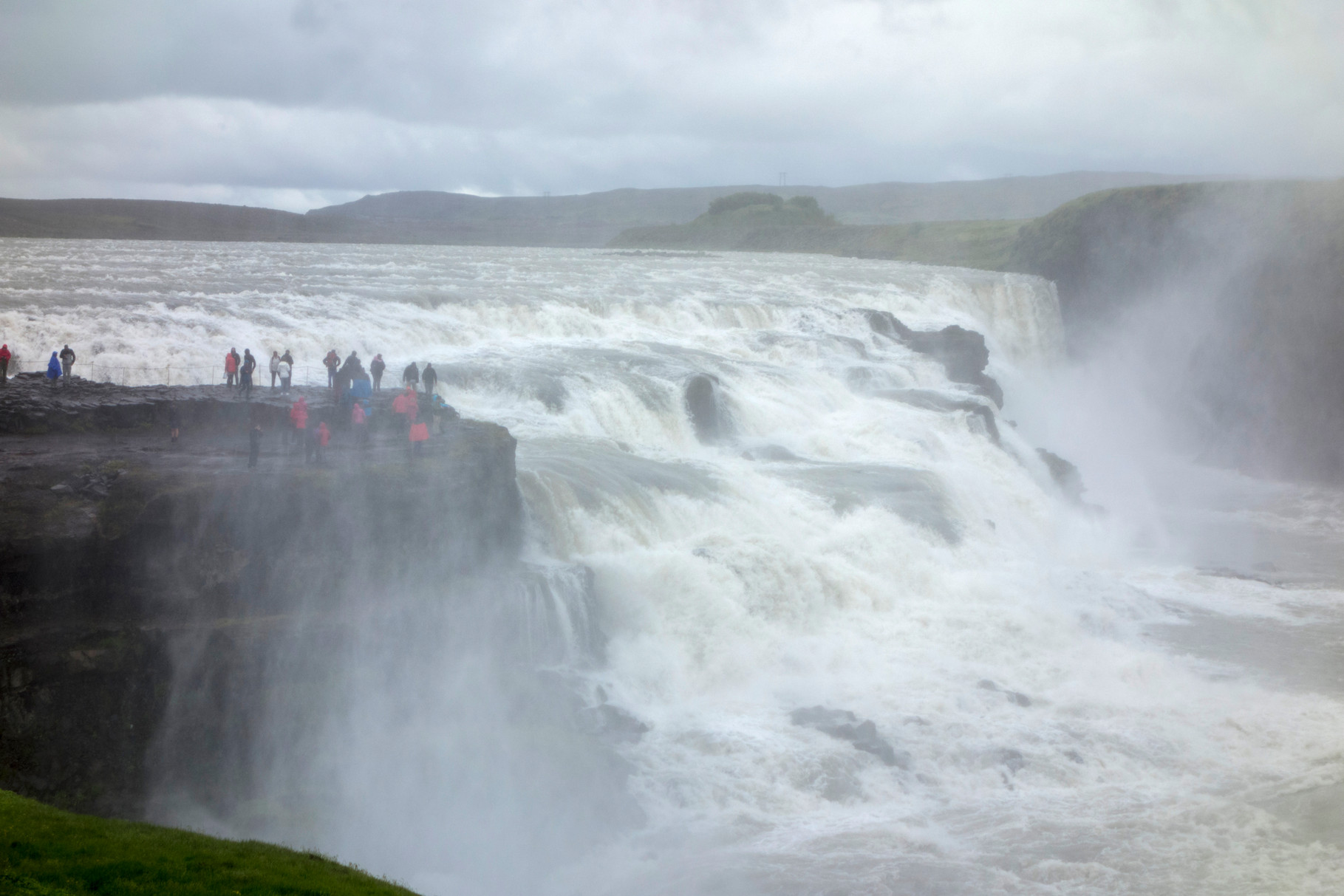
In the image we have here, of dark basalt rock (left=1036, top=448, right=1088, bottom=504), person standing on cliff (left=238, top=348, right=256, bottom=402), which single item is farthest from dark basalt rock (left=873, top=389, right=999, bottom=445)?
person standing on cliff (left=238, top=348, right=256, bottom=402)

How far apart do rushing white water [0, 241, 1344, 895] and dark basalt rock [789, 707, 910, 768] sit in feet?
0.64

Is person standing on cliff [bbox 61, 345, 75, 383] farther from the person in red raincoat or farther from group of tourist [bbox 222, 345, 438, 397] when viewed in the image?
the person in red raincoat

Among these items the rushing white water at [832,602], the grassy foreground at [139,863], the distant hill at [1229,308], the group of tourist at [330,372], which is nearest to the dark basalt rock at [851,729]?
the rushing white water at [832,602]

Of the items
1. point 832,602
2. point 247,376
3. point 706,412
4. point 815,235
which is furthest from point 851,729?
point 815,235

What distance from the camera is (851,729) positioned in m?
14.5

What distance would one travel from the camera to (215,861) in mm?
8305

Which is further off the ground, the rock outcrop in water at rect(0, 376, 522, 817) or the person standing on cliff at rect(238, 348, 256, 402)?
the person standing on cliff at rect(238, 348, 256, 402)

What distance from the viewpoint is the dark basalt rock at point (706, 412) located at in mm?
23625

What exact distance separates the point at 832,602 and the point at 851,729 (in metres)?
3.93

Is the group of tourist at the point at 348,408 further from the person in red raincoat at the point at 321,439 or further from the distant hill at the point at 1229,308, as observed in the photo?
the distant hill at the point at 1229,308

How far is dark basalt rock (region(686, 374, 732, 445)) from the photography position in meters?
23.6

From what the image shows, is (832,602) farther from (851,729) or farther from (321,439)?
(321,439)

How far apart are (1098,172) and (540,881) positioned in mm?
145849

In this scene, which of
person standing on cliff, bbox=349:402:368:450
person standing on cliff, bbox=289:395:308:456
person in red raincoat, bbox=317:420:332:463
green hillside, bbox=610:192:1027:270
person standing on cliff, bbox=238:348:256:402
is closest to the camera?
person in red raincoat, bbox=317:420:332:463
